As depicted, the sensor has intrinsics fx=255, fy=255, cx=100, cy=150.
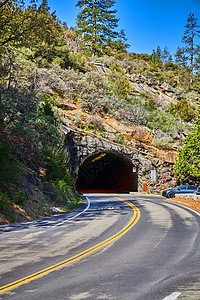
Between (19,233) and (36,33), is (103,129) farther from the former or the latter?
(19,233)

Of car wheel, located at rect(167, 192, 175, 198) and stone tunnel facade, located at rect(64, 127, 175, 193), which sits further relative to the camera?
stone tunnel facade, located at rect(64, 127, 175, 193)

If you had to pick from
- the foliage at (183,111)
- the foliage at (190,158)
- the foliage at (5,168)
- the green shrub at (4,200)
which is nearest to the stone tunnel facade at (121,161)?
the foliage at (190,158)

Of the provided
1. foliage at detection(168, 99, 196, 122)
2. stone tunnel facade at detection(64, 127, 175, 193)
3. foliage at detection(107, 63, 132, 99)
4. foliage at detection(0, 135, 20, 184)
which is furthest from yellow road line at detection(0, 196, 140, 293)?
foliage at detection(168, 99, 196, 122)

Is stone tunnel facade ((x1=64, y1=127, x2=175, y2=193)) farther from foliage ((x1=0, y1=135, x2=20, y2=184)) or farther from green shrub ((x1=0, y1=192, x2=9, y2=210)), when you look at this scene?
green shrub ((x1=0, y1=192, x2=9, y2=210))

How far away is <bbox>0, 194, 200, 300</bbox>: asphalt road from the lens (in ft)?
16.0

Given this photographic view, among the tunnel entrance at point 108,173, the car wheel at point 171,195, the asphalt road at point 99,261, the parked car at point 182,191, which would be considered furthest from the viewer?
the tunnel entrance at point 108,173

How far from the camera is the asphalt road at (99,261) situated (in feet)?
16.0

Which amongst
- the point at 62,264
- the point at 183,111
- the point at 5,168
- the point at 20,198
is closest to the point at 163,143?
the point at 183,111

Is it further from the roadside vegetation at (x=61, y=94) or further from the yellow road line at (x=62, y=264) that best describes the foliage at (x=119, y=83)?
the yellow road line at (x=62, y=264)

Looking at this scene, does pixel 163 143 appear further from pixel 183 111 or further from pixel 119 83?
pixel 119 83

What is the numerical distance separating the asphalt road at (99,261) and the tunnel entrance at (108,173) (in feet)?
83.6

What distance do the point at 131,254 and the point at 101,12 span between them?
211 feet

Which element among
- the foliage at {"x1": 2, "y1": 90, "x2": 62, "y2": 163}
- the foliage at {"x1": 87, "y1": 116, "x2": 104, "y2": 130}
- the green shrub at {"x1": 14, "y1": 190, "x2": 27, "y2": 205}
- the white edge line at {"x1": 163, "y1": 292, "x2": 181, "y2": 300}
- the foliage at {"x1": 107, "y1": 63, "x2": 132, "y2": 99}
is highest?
the foliage at {"x1": 107, "y1": 63, "x2": 132, "y2": 99}

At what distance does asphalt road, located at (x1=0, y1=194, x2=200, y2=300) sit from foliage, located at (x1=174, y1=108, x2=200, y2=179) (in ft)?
78.1
